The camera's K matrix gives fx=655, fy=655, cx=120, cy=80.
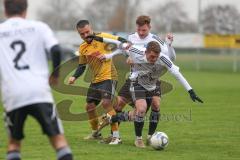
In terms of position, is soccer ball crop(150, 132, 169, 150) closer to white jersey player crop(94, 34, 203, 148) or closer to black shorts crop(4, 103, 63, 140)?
white jersey player crop(94, 34, 203, 148)

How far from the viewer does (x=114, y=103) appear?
12.0m

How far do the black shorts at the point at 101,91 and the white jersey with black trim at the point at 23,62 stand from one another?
4.88 meters

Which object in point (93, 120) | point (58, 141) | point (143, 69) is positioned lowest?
point (93, 120)

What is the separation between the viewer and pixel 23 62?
6848 mm

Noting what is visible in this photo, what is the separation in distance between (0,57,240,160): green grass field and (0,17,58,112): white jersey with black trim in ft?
9.21

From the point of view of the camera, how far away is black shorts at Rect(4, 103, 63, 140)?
22.6 feet

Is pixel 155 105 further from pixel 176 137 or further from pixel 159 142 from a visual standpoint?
pixel 176 137

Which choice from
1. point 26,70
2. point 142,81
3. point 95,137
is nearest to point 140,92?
point 142,81

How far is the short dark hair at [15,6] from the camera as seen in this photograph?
6.88m

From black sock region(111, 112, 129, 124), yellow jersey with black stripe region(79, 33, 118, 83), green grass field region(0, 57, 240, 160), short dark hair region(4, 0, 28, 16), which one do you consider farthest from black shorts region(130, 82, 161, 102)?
short dark hair region(4, 0, 28, 16)

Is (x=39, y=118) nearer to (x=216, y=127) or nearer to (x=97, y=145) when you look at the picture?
(x=97, y=145)

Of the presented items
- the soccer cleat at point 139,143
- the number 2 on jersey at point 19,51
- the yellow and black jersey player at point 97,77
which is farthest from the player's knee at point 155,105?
the number 2 on jersey at point 19,51

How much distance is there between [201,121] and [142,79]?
415 cm

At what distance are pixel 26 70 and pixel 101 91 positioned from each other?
5.09 m
